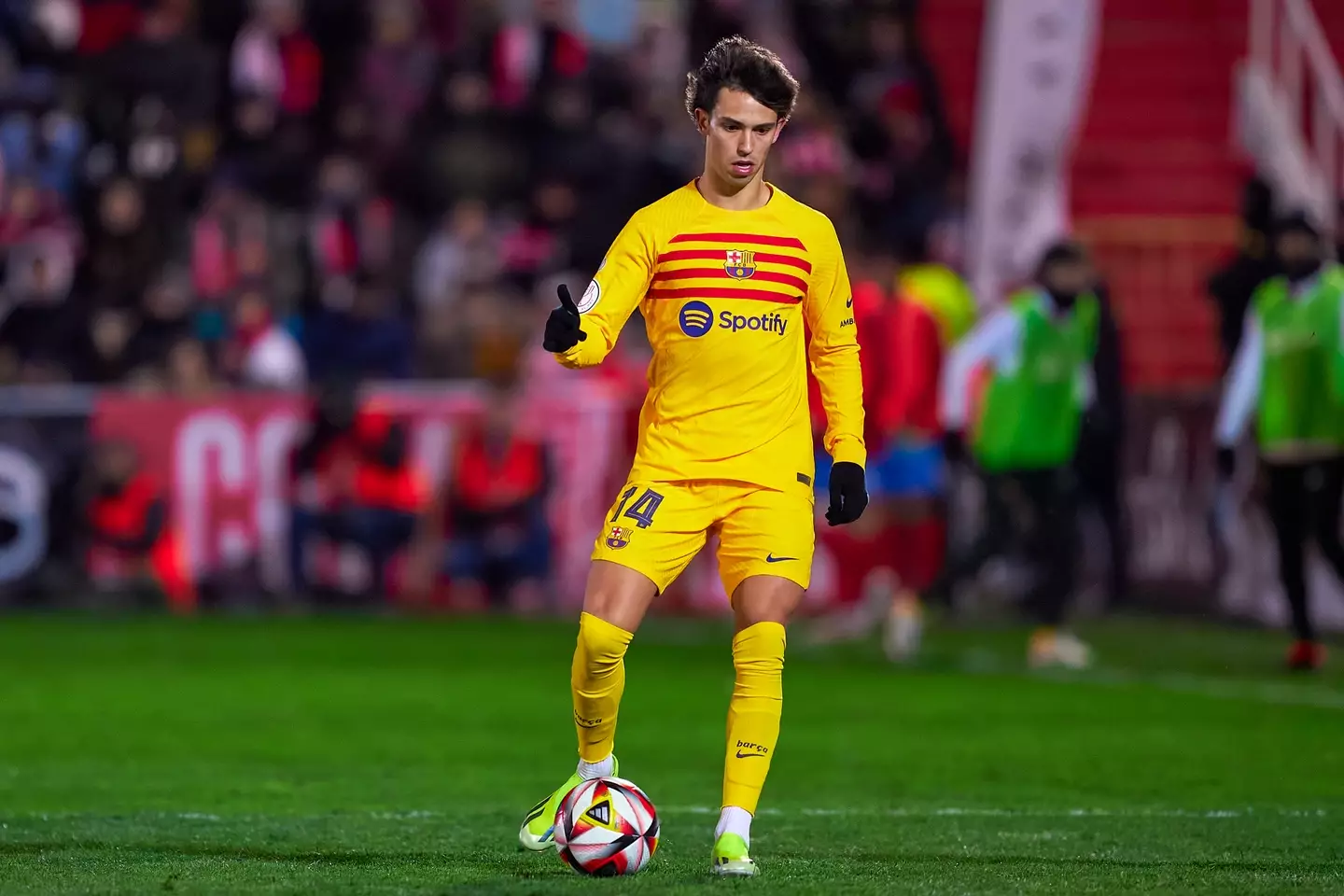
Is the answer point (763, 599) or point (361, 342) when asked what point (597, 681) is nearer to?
point (763, 599)

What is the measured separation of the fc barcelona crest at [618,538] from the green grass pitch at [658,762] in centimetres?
92

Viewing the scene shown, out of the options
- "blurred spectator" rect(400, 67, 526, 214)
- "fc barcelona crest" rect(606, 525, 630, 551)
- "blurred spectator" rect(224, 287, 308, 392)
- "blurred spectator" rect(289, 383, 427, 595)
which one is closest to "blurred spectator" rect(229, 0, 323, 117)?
"blurred spectator" rect(400, 67, 526, 214)

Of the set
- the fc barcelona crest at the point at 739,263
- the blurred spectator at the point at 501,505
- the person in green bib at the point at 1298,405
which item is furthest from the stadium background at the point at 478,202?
the fc barcelona crest at the point at 739,263

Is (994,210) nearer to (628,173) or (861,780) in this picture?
(628,173)

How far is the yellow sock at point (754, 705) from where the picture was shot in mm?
6676

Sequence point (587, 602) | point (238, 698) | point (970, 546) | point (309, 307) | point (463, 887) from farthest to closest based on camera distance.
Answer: point (309, 307) < point (970, 546) < point (238, 698) < point (587, 602) < point (463, 887)

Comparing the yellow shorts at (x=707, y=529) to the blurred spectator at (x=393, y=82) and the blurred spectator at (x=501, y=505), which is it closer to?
the blurred spectator at (x=501, y=505)

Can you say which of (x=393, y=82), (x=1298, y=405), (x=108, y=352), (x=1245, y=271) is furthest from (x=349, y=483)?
(x=1298, y=405)

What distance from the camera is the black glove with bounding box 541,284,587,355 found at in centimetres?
656

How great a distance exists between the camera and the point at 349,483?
17266 millimetres

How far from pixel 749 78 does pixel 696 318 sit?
699 millimetres

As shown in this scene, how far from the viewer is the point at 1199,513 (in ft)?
55.2

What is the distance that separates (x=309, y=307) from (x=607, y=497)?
3426mm

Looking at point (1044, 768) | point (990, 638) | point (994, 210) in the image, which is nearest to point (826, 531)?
point (990, 638)
